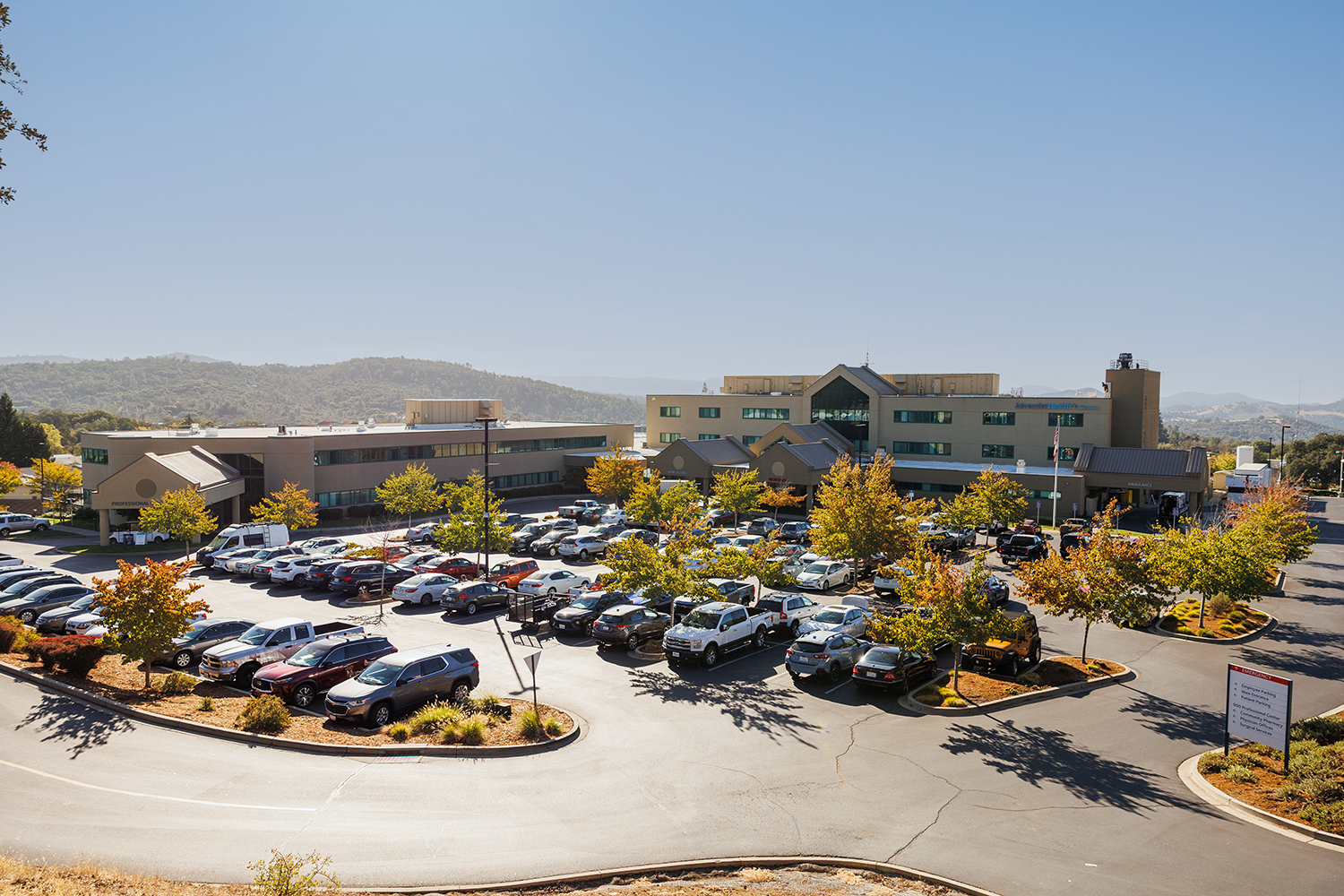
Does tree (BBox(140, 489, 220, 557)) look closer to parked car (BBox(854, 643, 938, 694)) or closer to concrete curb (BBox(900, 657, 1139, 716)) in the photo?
parked car (BBox(854, 643, 938, 694))

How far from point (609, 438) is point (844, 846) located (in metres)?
75.7

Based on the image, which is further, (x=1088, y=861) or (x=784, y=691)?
(x=784, y=691)

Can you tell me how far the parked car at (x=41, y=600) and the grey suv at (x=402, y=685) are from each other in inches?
743

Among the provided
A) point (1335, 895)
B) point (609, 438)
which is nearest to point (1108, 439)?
point (609, 438)

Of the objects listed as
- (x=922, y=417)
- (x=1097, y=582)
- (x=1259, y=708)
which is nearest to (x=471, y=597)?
(x=1097, y=582)

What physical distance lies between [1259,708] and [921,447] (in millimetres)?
56994

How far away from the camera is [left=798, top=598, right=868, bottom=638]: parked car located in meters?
26.8

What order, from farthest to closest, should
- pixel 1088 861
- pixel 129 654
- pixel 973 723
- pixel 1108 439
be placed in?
pixel 1108 439 < pixel 129 654 < pixel 973 723 < pixel 1088 861

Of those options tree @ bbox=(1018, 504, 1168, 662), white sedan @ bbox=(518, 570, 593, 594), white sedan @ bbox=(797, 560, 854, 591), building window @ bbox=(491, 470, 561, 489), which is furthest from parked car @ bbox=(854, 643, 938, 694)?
building window @ bbox=(491, 470, 561, 489)

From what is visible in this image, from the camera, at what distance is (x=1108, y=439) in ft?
213

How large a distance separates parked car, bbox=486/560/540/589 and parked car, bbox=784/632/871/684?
642 inches

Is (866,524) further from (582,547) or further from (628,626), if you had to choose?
(582,547)

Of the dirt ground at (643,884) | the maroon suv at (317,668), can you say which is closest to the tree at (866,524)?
the maroon suv at (317,668)

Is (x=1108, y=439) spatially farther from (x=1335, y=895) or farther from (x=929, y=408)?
(x=1335, y=895)
